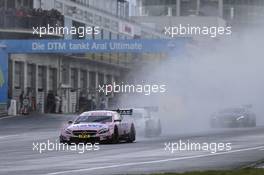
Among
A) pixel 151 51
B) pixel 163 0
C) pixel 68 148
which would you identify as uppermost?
pixel 163 0

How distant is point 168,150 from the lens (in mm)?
26938

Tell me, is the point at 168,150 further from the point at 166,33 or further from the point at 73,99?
the point at 166,33

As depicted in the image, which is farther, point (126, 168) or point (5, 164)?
point (5, 164)

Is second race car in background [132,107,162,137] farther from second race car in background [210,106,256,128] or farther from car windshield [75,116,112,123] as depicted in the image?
second race car in background [210,106,256,128]

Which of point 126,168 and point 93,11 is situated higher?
point 93,11

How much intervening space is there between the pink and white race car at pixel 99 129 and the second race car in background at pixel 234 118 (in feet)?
45.9

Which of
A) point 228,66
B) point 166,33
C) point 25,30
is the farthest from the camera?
point 166,33

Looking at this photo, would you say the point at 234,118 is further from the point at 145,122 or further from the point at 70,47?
the point at 70,47

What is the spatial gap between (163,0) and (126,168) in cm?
11828

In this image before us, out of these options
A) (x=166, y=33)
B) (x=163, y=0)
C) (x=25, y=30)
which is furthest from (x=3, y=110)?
(x=163, y=0)

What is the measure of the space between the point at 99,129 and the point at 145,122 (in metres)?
6.29

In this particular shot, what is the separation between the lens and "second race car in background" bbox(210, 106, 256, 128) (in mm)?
46906

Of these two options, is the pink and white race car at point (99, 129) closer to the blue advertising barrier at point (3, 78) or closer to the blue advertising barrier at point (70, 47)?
the blue advertising barrier at point (70, 47)

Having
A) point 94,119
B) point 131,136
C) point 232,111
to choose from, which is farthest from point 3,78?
point 94,119
